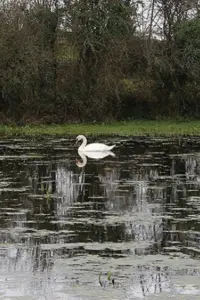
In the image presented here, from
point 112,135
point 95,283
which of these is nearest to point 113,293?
point 95,283

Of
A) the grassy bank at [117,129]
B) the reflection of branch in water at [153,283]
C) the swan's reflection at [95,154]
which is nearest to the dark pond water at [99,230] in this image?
the reflection of branch in water at [153,283]

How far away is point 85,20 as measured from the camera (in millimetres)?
36844

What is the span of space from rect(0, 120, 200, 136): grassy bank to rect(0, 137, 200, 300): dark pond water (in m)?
11.6

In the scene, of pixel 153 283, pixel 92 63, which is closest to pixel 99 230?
pixel 153 283

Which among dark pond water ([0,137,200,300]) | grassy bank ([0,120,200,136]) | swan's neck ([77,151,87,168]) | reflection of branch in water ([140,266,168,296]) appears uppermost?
grassy bank ([0,120,200,136])

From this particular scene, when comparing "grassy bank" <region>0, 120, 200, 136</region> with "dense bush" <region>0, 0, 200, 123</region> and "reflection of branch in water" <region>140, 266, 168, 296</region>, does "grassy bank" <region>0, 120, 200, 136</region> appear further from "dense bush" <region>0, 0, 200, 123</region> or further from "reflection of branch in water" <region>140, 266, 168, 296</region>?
"reflection of branch in water" <region>140, 266, 168, 296</region>

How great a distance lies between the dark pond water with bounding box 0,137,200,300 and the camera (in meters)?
7.96

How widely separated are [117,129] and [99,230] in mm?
22702

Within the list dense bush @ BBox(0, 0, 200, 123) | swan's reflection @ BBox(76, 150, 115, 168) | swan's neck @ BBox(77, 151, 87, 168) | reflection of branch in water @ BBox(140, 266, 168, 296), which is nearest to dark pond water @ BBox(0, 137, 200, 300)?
reflection of branch in water @ BBox(140, 266, 168, 296)

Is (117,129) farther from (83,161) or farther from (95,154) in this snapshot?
(83,161)

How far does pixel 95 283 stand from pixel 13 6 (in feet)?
99.3

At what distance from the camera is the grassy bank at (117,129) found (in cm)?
3134

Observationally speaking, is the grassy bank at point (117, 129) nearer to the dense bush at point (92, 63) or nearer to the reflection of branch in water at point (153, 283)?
the dense bush at point (92, 63)

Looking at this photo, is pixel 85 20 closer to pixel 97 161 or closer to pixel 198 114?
pixel 198 114
